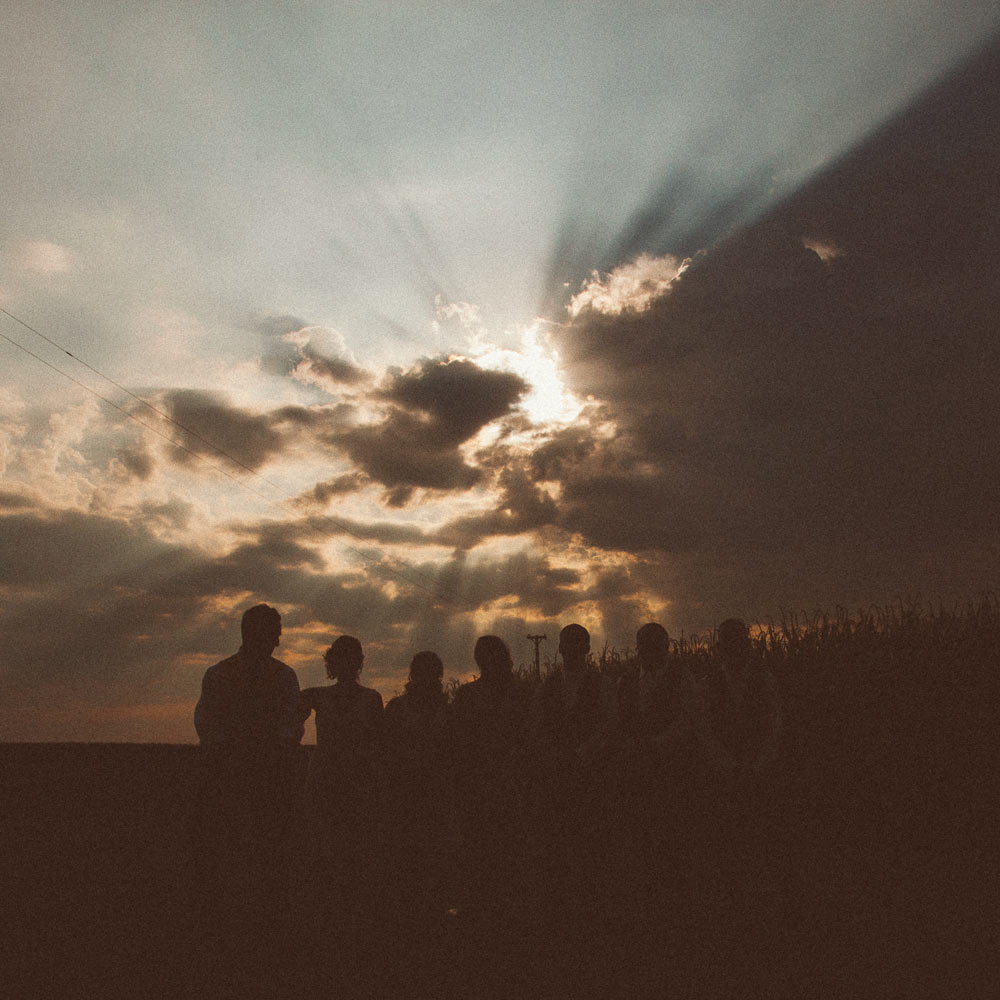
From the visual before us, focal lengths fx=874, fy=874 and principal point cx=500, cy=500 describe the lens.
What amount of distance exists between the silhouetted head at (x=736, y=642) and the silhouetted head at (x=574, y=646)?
1.10 meters

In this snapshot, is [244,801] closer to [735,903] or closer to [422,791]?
[422,791]

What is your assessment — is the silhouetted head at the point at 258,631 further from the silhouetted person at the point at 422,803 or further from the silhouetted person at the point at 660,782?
the silhouetted person at the point at 660,782

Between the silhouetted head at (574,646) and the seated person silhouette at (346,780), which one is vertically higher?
the silhouetted head at (574,646)

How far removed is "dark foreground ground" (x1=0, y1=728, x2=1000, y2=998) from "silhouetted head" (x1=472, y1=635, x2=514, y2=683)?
4.91 feet

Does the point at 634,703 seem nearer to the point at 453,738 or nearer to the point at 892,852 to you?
the point at 453,738

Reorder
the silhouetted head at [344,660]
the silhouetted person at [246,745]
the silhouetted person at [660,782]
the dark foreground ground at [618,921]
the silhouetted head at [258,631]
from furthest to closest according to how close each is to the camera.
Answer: the silhouetted head at [344,660] → the silhouetted person at [660,782] → the silhouetted head at [258,631] → the silhouetted person at [246,745] → the dark foreground ground at [618,921]

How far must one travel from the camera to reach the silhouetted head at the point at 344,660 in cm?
687

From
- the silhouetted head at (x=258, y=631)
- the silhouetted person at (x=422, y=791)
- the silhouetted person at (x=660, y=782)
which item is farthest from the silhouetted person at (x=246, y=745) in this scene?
the silhouetted person at (x=660, y=782)

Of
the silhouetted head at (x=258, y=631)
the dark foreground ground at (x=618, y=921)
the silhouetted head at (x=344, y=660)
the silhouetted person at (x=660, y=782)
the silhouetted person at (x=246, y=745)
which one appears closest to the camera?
the dark foreground ground at (x=618, y=921)

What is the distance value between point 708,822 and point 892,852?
3.66 meters

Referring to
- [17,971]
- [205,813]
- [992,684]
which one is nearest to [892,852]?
[992,684]

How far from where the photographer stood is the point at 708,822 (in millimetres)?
6668

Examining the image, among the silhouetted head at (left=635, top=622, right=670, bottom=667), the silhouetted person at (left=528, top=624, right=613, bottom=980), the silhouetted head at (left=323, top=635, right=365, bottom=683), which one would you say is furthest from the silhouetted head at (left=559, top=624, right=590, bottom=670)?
the silhouetted head at (left=323, top=635, right=365, bottom=683)

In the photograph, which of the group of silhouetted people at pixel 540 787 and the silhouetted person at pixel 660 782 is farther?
the silhouetted person at pixel 660 782
